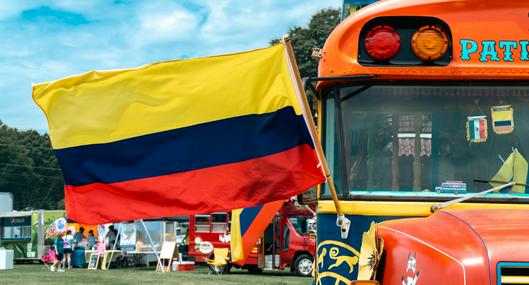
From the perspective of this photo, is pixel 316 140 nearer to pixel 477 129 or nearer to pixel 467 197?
pixel 467 197

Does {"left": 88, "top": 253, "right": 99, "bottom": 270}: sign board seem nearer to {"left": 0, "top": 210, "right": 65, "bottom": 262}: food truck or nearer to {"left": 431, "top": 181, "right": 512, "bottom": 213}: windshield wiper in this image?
{"left": 0, "top": 210, "right": 65, "bottom": 262}: food truck

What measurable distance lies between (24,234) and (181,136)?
28.8 meters

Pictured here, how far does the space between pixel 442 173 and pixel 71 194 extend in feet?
7.60

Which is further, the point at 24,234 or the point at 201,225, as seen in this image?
the point at 24,234

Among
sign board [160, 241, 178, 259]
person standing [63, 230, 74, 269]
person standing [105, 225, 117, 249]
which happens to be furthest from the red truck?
person standing [63, 230, 74, 269]

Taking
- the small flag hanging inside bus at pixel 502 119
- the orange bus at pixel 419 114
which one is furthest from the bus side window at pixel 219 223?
the small flag hanging inside bus at pixel 502 119

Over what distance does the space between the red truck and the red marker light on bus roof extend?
60.0 ft

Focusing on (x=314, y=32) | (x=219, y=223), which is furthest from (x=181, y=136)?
(x=314, y=32)

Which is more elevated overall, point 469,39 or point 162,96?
point 469,39

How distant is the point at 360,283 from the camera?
3590 millimetres

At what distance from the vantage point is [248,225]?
786 centimetres

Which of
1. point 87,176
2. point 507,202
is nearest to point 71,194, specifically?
point 87,176

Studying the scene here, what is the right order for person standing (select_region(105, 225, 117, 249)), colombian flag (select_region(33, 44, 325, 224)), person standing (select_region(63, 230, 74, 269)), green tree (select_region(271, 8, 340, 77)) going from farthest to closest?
1. green tree (select_region(271, 8, 340, 77))
2. person standing (select_region(105, 225, 117, 249))
3. person standing (select_region(63, 230, 74, 269))
4. colombian flag (select_region(33, 44, 325, 224))

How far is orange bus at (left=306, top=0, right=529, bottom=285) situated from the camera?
4.50 m
